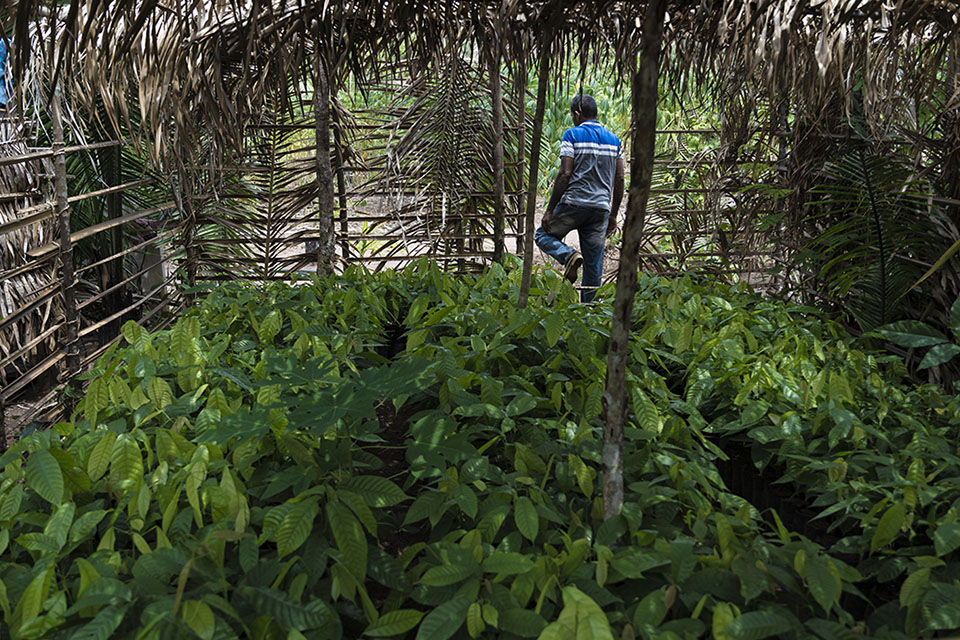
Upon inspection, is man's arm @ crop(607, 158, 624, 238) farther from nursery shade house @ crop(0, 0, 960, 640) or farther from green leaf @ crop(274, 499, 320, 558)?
Result: green leaf @ crop(274, 499, 320, 558)

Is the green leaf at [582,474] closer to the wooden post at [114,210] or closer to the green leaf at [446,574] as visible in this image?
the green leaf at [446,574]

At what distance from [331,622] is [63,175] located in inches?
113

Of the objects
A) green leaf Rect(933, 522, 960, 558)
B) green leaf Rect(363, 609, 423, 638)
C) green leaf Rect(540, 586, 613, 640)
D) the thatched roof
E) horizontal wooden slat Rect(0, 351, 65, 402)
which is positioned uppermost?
the thatched roof

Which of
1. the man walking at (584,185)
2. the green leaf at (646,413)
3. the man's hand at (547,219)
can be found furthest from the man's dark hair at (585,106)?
the green leaf at (646,413)

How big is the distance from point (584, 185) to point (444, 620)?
326 cm

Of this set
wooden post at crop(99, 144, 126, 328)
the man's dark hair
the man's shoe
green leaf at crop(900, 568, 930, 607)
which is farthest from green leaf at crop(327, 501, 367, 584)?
wooden post at crop(99, 144, 126, 328)

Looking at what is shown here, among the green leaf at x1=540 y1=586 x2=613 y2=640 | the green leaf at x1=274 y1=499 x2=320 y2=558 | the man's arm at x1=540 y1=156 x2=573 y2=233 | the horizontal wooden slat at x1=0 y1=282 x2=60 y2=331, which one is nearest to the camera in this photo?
the green leaf at x1=540 y1=586 x2=613 y2=640

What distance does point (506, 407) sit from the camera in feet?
6.11

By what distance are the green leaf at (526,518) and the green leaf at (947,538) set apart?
2.27 feet

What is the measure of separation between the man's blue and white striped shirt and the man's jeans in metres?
0.05

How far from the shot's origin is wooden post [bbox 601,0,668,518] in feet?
4.71

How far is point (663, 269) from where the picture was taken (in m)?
5.18

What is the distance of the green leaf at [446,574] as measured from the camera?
1.26m

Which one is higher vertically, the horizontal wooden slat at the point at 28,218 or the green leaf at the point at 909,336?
the horizontal wooden slat at the point at 28,218
